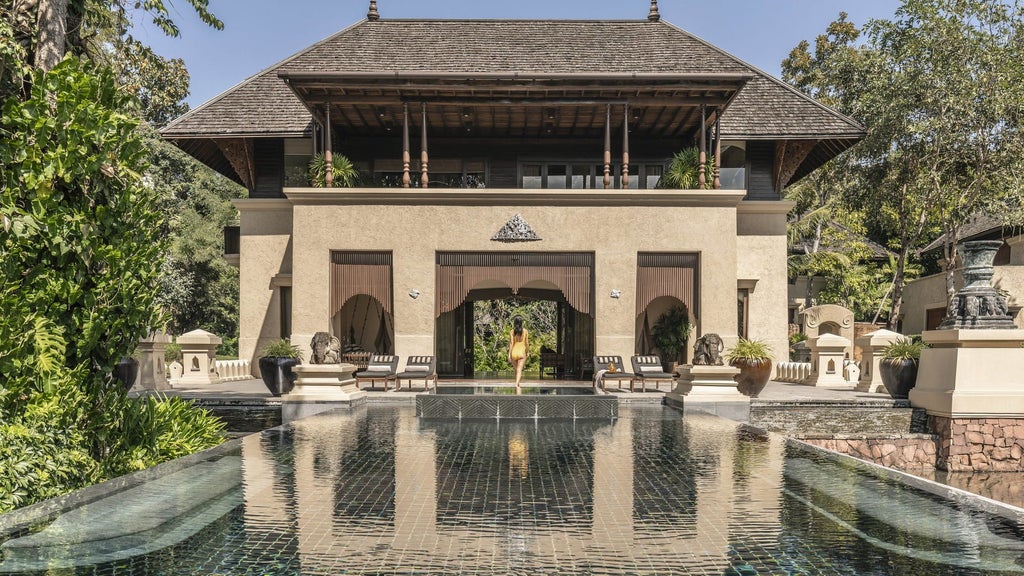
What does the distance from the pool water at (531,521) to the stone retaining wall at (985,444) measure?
560cm

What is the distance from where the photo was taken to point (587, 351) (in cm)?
2145

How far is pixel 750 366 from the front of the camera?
561 inches

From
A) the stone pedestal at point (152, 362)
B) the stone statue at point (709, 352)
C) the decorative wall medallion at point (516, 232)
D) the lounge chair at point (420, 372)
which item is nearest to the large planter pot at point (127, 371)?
the stone pedestal at point (152, 362)

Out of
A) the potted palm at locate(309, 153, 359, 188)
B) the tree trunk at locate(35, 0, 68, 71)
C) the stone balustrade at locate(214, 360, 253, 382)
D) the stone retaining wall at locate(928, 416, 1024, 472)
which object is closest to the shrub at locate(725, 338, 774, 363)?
the stone retaining wall at locate(928, 416, 1024, 472)

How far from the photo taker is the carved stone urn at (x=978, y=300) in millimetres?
11945

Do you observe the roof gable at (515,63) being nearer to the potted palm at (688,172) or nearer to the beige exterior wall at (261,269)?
the potted palm at (688,172)

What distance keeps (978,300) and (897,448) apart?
2.77 m

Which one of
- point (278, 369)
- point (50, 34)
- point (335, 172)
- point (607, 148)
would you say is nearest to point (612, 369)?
point (607, 148)

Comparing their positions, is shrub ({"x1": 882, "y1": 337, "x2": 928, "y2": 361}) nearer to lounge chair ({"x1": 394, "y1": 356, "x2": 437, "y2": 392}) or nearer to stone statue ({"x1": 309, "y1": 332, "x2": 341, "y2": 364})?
lounge chair ({"x1": 394, "y1": 356, "x2": 437, "y2": 392})

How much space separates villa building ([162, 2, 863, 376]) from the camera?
1781 cm

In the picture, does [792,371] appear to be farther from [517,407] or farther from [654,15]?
[654,15]

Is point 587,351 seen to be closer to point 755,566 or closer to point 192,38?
point 192,38

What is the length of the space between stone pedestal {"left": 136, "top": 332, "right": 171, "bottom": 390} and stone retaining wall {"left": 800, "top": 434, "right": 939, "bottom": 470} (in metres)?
13.7

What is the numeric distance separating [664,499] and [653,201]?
1300cm
